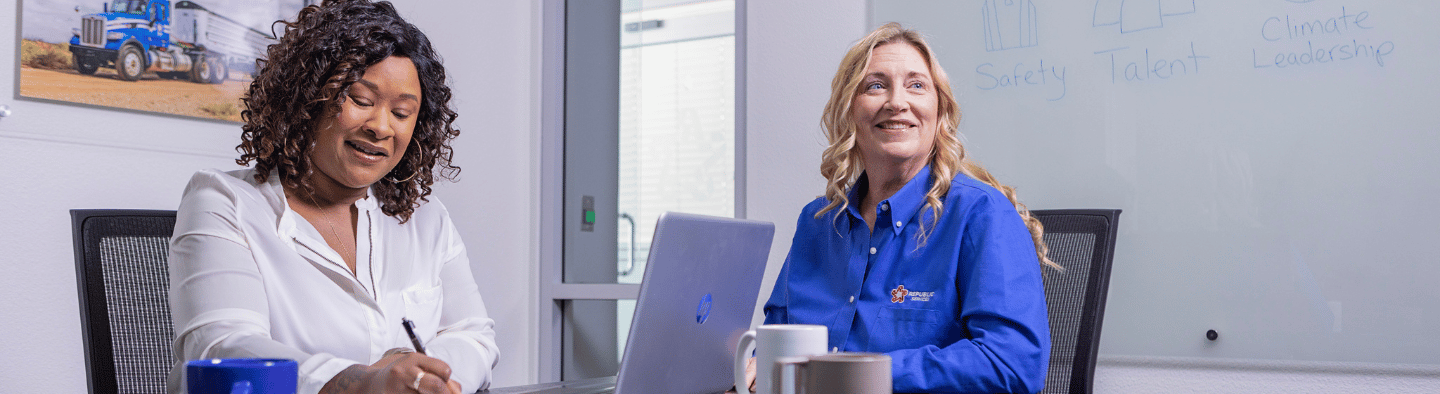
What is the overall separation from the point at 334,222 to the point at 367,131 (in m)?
0.16

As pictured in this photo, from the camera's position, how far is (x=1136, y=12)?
7.10 feet

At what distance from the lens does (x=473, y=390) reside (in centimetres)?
131

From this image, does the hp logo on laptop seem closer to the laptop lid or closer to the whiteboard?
the laptop lid

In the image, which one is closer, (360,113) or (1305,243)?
(360,113)

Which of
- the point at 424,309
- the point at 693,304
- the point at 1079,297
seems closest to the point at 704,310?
the point at 693,304

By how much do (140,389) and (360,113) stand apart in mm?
483

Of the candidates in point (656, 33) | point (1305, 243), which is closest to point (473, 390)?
point (1305, 243)

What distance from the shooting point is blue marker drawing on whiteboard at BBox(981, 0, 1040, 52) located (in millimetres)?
2297

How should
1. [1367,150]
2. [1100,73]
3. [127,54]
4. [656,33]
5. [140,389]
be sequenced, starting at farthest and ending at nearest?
1. [656,33]
2. [1100,73]
3. [127,54]
4. [1367,150]
5. [140,389]

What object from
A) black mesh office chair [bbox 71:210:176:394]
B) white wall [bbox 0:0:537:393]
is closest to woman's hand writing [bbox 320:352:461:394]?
black mesh office chair [bbox 71:210:176:394]

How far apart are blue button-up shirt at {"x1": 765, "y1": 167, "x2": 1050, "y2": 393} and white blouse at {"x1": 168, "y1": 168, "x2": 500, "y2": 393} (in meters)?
0.52

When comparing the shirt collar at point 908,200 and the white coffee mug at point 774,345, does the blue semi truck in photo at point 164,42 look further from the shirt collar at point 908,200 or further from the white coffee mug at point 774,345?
the white coffee mug at point 774,345

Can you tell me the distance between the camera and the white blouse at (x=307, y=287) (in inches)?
45.1

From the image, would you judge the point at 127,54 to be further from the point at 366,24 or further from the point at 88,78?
the point at 366,24
